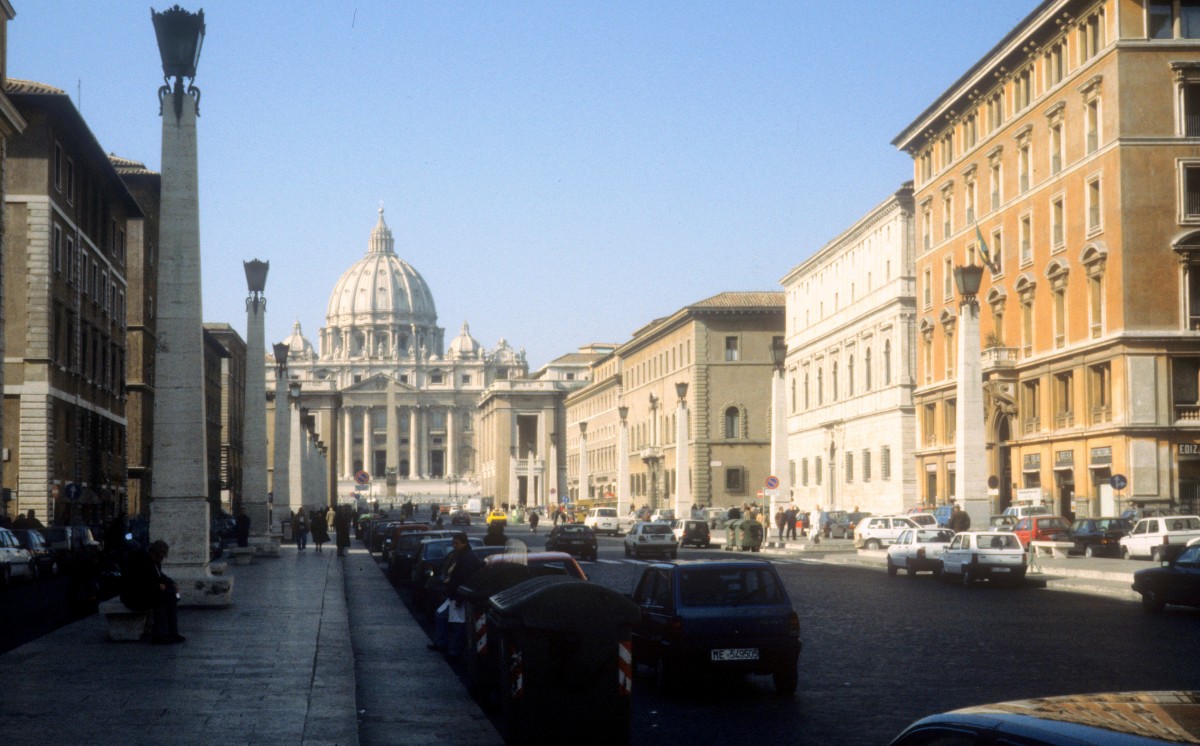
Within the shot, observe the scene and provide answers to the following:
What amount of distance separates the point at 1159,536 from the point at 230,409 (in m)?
81.7

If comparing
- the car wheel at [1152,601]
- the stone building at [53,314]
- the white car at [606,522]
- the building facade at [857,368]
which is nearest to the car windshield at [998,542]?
the car wheel at [1152,601]

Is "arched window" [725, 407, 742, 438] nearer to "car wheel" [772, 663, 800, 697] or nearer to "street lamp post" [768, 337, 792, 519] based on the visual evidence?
"street lamp post" [768, 337, 792, 519]

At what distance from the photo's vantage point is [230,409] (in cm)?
11069

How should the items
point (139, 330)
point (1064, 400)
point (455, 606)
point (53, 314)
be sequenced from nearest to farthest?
point (455, 606)
point (53, 314)
point (1064, 400)
point (139, 330)

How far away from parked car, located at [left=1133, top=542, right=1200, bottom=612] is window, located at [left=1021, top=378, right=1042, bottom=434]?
95.8 feet

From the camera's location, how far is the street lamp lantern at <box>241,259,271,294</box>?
41.1 metres

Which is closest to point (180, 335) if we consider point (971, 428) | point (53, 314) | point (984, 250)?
point (971, 428)

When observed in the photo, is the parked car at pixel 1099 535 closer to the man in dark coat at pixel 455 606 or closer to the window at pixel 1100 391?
the window at pixel 1100 391

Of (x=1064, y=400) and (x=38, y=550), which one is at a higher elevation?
(x=1064, y=400)

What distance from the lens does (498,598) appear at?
13258 mm

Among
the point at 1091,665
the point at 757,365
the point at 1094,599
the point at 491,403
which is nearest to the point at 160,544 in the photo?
the point at 1091,665

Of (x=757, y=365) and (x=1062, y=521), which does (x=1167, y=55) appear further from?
(x=757, y=365)

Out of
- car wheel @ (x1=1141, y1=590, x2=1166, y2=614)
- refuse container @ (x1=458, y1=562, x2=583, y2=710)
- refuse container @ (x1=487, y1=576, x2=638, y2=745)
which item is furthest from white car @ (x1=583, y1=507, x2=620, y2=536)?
refuse container @ (x1=487, y1=576, x2=638, y2=745)

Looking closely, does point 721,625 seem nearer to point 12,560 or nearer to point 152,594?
point 152,594
